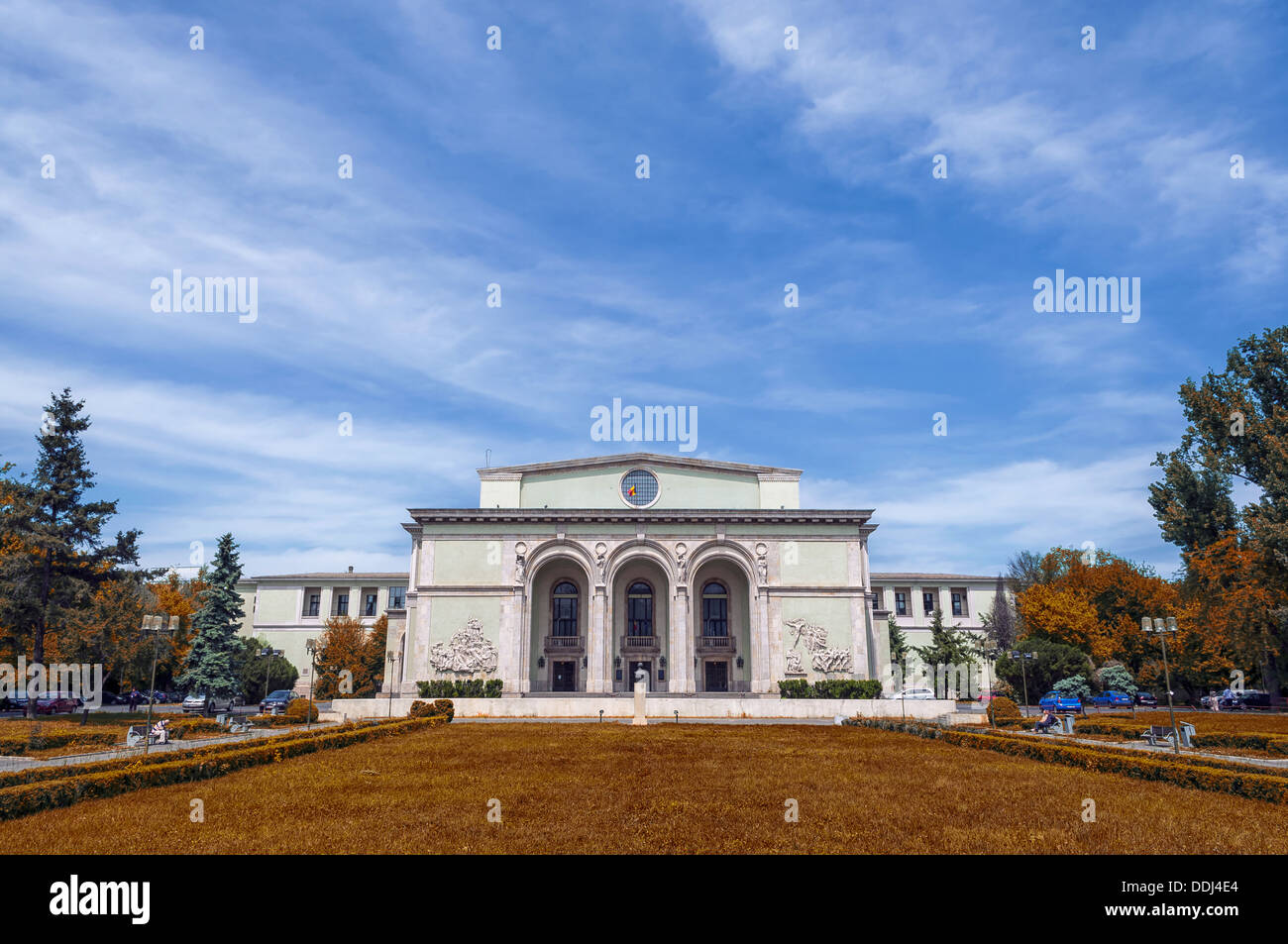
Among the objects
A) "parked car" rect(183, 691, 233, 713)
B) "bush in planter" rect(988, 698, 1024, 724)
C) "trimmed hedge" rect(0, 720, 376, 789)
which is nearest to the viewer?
"trimmed hedge" rect(0, 720, 376, 789)

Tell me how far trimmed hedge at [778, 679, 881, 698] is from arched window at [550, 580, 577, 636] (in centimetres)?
1261

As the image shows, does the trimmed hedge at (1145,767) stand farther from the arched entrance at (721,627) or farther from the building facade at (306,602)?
the building facade at (306,602)

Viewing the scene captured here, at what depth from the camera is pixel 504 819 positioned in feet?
31.0

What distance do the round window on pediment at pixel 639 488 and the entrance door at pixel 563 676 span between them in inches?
392

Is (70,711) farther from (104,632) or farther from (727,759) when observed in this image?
(727,759)

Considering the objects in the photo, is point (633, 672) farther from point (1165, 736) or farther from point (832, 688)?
point (1165, 736)

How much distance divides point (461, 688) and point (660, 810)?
3153 centimetres

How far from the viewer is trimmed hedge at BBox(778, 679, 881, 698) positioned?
3878 centimetres

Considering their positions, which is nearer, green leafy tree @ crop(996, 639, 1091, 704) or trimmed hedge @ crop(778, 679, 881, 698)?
trimmed hedge @ crop(778, 679, 881, 698)

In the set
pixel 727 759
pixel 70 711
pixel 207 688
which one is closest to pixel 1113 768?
pixel 727 759

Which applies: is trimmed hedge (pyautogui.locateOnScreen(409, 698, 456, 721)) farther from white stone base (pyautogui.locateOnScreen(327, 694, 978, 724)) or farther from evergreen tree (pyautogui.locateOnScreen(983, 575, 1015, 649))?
evergreen tree (pyautogui.locateOnScreen(983, 575, 1015, 649))

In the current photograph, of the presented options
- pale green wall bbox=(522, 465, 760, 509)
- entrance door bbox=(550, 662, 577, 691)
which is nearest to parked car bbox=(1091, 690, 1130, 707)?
pale green wall bbox=(522, 465, 760, 509)
